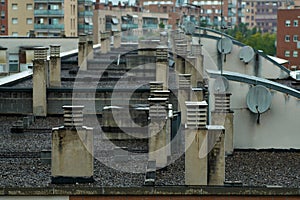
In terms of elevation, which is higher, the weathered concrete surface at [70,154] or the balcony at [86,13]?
the balcony at [86,13]

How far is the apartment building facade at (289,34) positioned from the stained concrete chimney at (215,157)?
68709 mm

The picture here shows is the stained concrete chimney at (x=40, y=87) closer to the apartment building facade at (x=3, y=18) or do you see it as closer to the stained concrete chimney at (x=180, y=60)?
the stained concrete chimney at (x=180, y=60)

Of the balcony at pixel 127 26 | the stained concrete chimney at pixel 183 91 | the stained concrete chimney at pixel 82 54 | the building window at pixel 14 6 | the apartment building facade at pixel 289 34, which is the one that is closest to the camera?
the stained concrete chimney at pixel 183 91

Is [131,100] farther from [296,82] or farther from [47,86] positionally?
[296,82]

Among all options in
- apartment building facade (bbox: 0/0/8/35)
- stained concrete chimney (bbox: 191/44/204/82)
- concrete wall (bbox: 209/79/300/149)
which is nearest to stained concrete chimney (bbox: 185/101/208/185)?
concrete wall (bbox: 209/79/300/149)

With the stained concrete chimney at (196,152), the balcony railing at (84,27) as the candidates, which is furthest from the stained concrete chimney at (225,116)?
the balcony railing at (84,27)

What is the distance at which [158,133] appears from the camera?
770 inches

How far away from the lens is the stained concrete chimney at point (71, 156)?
1816cm

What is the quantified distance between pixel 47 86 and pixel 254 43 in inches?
3137

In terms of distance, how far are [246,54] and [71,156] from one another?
26818mm

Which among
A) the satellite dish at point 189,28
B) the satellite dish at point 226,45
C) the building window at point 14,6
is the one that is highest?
the building window at point 14,6

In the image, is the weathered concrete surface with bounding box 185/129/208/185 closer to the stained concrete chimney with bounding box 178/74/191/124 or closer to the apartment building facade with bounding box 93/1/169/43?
the stained concrete chimney with bounding box 178/74/191/124

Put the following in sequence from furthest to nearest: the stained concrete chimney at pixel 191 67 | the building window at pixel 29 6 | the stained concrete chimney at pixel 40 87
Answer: the building window at pixel 29 6 → the stained concrete chimney at pixel 191 67 → the stained concrete chimney at pixel 40 87

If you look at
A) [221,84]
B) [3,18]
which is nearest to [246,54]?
[221,84]
